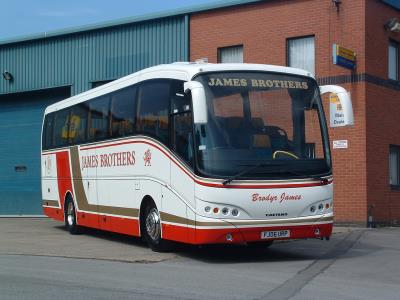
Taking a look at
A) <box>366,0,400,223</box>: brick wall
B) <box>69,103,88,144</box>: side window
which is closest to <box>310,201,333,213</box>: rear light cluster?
<box>69,103,88,144</box>: side window

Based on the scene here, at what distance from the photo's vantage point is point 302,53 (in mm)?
21406

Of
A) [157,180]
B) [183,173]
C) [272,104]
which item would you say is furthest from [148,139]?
[272,104]

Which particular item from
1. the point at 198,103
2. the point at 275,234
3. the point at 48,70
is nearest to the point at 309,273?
the point at 275,234

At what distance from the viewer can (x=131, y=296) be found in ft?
28.9

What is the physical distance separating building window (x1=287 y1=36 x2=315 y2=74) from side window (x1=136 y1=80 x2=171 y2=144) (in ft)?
27.7

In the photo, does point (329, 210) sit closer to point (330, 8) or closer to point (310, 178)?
point (310, 178)

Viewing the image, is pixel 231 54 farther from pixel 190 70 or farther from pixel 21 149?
pixel 21 149

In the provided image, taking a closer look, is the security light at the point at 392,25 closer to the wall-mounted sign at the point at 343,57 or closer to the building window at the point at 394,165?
the wall-mounted sign at the point at 343,57

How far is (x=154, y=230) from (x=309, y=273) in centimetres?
366

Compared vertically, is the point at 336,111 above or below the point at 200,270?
above

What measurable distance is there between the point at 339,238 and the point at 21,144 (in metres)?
17.4

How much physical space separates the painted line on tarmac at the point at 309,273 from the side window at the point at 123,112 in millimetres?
4783

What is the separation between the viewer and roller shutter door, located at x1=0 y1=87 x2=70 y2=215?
29172 millimetres

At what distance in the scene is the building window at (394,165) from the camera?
21.7 metres
